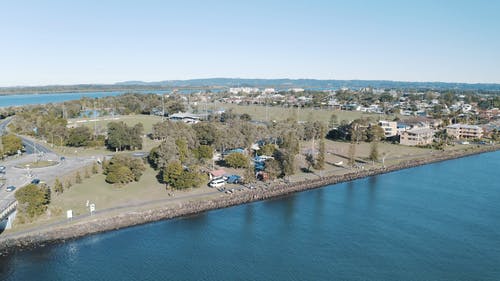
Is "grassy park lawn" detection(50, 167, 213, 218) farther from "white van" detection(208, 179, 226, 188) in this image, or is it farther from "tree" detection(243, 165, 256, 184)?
"tree" detection(243, 165, 256, 184)

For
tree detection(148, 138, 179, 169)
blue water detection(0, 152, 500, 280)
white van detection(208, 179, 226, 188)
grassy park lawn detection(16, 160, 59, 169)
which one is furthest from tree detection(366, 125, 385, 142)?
grassy park lawn detection(16, 160, 59, 169)

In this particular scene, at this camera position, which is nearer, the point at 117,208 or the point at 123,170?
the point at 117,208

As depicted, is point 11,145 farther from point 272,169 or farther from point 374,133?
point 374,133

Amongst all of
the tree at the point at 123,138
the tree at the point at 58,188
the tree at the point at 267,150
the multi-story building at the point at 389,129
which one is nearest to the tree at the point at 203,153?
the tree at the point at 267,150

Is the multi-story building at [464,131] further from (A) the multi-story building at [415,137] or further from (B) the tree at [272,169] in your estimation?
(B) the tree at [272,169]

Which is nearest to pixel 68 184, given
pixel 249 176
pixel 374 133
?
pixel 249 176

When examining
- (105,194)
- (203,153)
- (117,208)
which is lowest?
(117,208)
